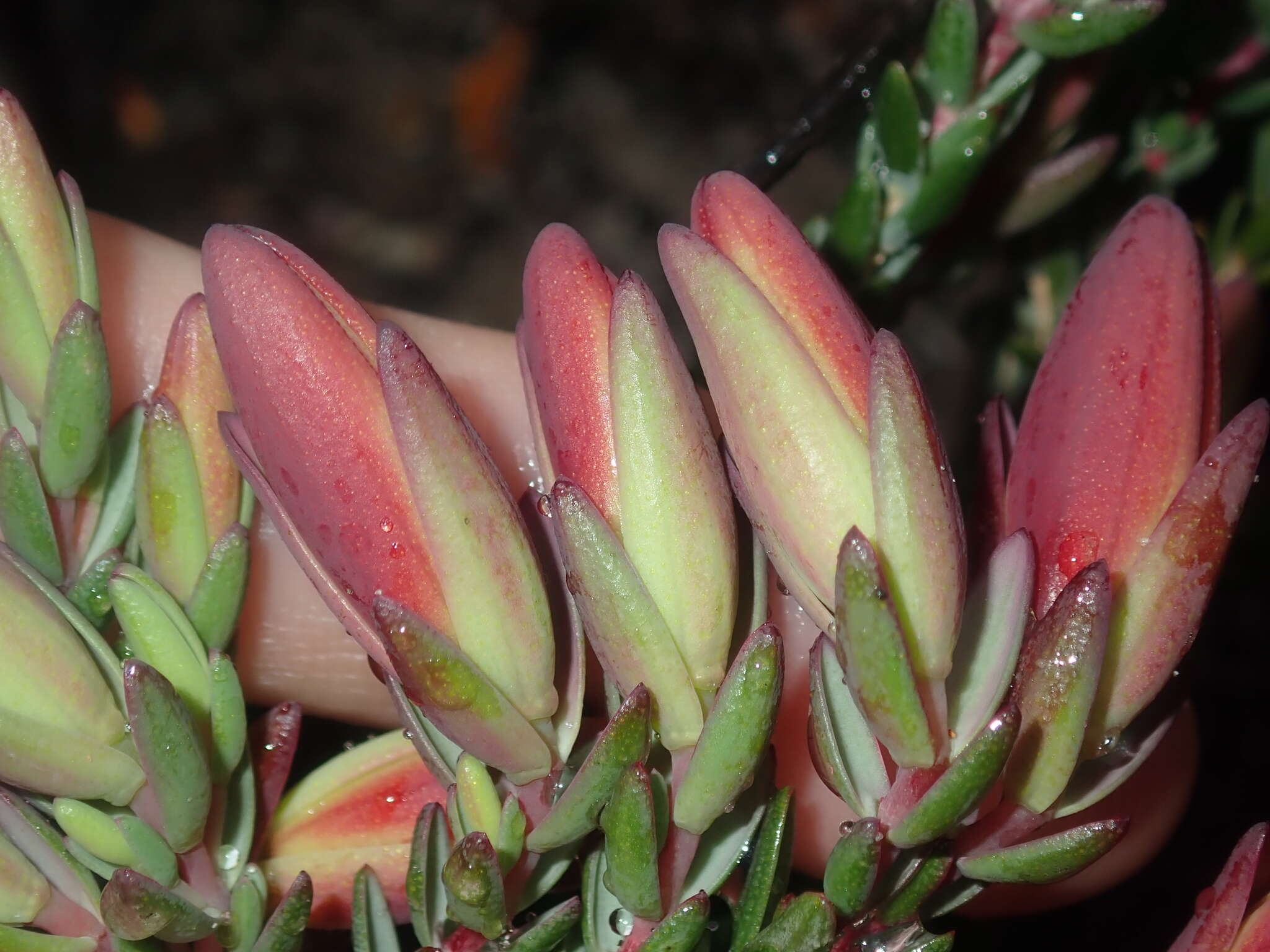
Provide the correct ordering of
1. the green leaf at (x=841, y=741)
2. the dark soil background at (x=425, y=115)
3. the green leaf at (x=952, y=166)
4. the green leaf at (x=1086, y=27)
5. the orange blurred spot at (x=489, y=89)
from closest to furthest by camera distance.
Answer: the green leaf at (x=841, y=741) → the green leaf at (x=1086, y=27) → the green leaf at (x=952, y=166) → the dark soil background at (x=425, y=115) → the orange blurred spot at (x=489, y=89)

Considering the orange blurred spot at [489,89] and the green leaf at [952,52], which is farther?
the orange blurred spot at [489,89]

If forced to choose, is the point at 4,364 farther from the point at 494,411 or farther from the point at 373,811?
the point at 494,411

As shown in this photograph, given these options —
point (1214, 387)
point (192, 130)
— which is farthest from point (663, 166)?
point (1214, 387)

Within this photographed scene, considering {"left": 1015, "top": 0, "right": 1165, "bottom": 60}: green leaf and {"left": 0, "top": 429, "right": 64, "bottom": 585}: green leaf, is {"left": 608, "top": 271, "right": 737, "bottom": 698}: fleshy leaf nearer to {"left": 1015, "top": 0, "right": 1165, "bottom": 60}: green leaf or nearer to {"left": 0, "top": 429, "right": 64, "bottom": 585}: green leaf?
{"left": 0, "top": 429, "right": 64, "bottom": 585}: green leaf

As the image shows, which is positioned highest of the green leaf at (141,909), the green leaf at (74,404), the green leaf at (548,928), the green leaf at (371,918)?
the green leaf at (74,404)

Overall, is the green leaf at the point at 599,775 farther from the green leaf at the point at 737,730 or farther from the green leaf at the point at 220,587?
the green leaf at the point at 220,587

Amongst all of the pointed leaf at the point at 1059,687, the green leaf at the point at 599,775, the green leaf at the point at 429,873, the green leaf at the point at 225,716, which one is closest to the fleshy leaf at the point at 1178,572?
the pointed leaf at the point at 1059,687
